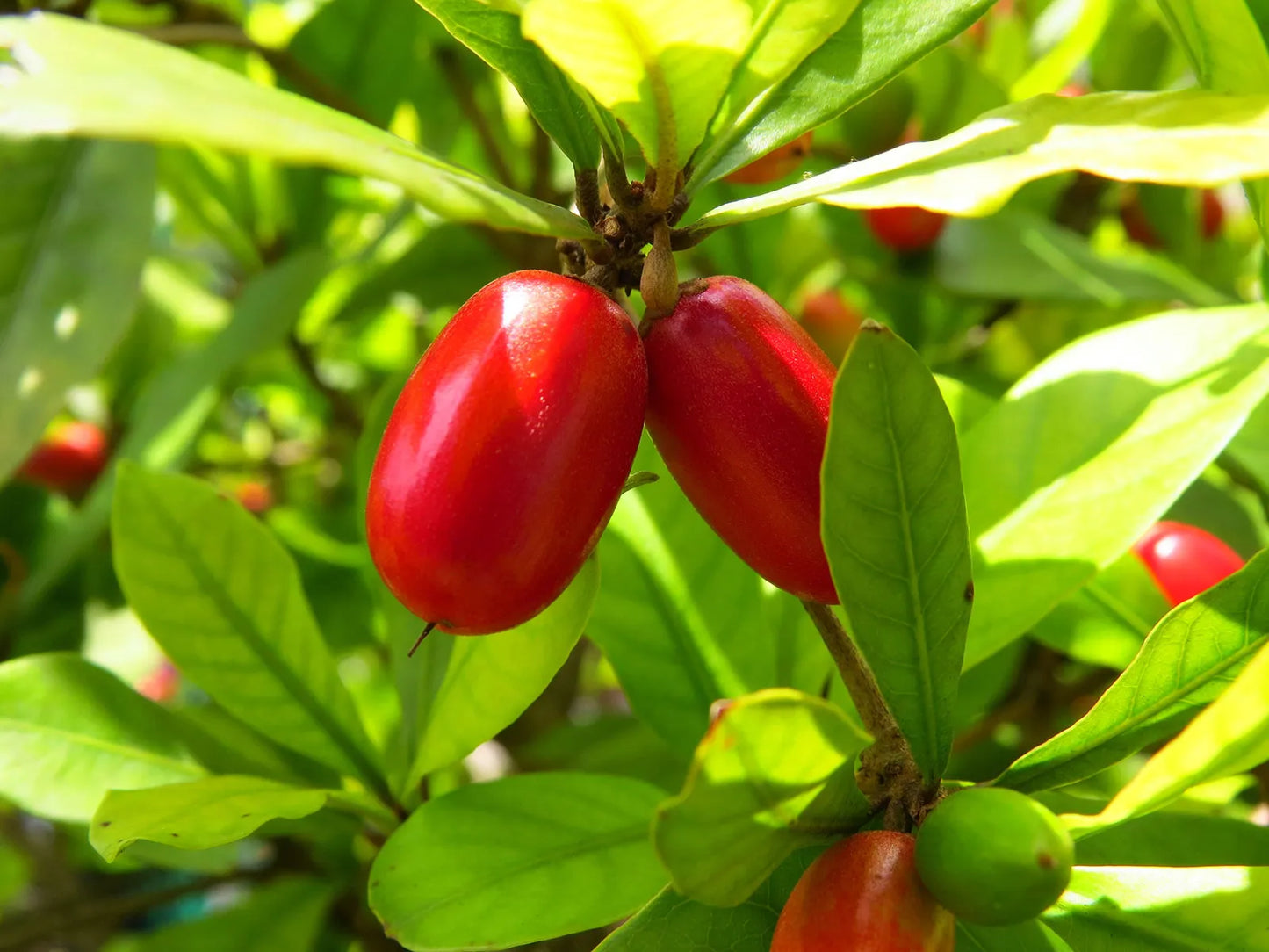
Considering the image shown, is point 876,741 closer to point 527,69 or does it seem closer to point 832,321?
point 527,69

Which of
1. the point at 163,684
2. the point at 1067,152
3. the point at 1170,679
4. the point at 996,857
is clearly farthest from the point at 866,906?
the point at 163,684

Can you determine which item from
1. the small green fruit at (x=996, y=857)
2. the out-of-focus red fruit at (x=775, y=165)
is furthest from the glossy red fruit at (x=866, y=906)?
the out-of-focus red fruit at (x=775, y=165)

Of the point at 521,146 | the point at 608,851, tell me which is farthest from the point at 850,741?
the point at 521,146

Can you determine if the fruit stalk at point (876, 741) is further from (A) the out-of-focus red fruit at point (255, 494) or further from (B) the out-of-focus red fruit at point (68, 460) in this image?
(A) the out-of-focus red fruit at point (255, 494)

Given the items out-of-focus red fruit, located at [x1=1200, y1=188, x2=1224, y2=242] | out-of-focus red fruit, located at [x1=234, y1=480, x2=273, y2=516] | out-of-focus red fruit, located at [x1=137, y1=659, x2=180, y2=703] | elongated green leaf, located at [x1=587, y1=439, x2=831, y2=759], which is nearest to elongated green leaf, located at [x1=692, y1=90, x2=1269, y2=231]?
elongated green leaf, located at [x1=587, y1=439, x2=831, y2=759]

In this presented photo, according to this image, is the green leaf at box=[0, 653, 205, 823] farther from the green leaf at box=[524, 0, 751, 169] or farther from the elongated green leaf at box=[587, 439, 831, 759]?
the green leaf at box=[524, 0, 751, 169]

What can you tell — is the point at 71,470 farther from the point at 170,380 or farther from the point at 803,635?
the point at 803,635
